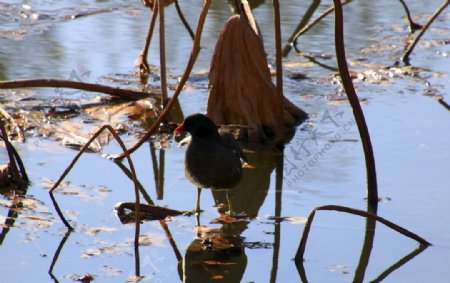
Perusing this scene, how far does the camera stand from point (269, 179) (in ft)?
20.4

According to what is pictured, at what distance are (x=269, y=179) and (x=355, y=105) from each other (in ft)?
3.26

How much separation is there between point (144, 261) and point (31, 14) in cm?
614

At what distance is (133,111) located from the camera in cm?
743

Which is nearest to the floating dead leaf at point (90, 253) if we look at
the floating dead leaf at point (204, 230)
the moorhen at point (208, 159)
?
the floating dead leaf at point (204, 230)

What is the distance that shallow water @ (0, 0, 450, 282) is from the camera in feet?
15.8

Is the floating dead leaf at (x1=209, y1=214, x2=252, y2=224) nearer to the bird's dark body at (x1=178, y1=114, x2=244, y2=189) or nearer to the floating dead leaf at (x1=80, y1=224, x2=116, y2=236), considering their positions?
the bird's dark body at (x1=178, y1=114, x2=244, y2=189)

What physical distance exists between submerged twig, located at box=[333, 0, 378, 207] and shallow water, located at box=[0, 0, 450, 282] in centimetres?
15

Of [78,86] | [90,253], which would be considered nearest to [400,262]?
[90,253]

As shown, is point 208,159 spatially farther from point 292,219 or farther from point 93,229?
point 93,229

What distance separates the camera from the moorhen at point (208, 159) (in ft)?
18.3

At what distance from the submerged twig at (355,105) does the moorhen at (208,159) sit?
0.80m

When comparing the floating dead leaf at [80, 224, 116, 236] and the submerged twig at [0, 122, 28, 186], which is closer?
the floating dead leaf at [80, 224, 116, 236]

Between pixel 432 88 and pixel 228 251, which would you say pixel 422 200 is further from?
pixel 432 88

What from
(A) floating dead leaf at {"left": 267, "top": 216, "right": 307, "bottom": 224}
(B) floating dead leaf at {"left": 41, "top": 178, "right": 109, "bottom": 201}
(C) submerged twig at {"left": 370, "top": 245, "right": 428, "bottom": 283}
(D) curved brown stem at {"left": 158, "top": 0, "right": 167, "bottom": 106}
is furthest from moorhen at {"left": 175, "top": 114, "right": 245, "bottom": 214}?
(D) curved brown stem at {"left": 158, "top": 0, "right": 167, "bottom": 106}
